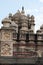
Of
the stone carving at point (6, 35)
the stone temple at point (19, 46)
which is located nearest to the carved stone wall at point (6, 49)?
the stone temple at point (19, 46)

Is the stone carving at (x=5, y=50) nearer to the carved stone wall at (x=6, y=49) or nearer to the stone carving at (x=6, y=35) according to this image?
the carved stone wall at (x=6, y=49)

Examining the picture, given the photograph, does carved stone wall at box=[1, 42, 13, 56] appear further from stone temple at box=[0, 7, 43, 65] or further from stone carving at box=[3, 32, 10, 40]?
stone carving at box=[3, 32, 10, 40]

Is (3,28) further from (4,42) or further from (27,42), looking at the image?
(27,42)

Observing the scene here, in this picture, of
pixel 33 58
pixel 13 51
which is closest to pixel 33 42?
pixel 13 51

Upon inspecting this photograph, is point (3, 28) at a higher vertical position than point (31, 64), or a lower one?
higher

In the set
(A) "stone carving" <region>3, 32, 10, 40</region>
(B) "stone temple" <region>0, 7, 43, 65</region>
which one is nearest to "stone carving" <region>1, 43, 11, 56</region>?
(B) "stone temple" <region>0, 7, 43, 65</region>

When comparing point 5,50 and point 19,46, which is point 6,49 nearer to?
Answer: point 5,50

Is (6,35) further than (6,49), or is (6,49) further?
(6,35)

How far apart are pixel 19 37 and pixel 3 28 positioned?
125 cm

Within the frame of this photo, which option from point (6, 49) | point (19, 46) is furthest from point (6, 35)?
point (19, 46)

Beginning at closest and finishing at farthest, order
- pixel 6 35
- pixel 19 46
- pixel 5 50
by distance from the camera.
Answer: pixel 5 50 → pixel 6 35 → pixel 19 46

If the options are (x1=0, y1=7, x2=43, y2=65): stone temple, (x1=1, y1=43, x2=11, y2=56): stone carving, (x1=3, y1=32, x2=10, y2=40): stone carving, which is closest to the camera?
(x1=0, y1=7, x2=43, y2=65): stone temple

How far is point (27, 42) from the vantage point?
14.2 metres

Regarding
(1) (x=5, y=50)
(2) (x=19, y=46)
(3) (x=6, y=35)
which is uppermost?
(3) (x=6, y=35)
